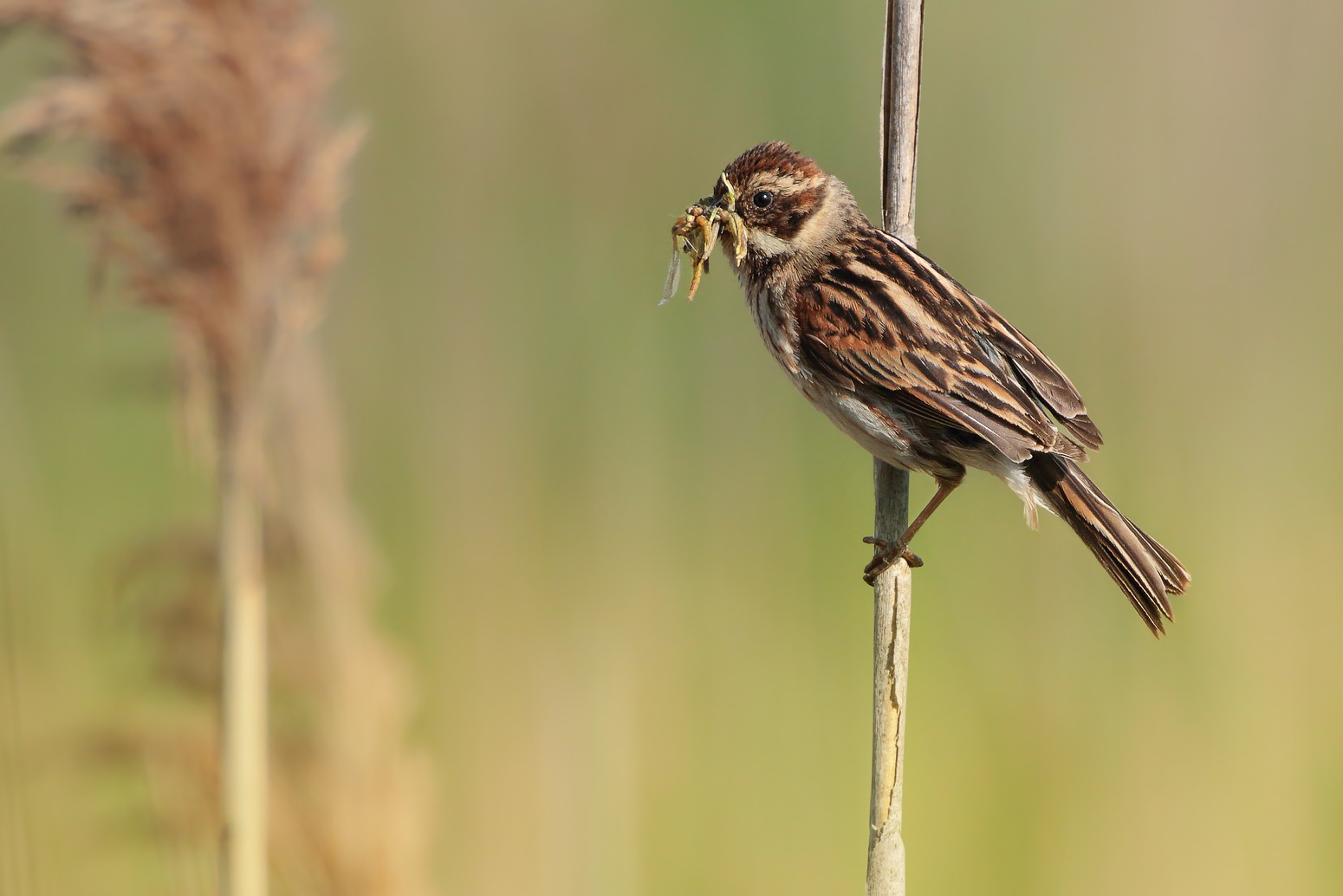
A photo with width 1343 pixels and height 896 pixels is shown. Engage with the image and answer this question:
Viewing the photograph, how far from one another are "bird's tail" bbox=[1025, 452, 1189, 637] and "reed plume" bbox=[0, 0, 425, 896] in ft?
4.71

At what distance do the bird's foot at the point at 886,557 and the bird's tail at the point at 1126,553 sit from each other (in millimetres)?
378

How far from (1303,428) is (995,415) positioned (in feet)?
5.91

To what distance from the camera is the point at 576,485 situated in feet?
13.1

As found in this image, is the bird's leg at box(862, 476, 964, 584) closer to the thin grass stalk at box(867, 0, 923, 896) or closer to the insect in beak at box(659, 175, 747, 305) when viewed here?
the thin grass stalk at box(867, 0, 923, 896)

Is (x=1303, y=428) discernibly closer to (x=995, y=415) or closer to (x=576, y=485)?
(x=995, y=415)

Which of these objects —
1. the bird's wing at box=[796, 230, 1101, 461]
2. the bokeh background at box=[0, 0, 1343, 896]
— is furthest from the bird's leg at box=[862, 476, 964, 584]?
the bokeh background at box=[0, 0, 1343, 896]

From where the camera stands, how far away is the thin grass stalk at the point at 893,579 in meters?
2.05

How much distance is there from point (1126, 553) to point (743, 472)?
1.60 metres

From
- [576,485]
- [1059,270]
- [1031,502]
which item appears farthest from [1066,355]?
[576,485]

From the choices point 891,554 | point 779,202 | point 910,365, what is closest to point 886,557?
point 891,554

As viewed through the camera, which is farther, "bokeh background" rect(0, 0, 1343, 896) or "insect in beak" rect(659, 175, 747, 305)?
"bokeh background" rect(0, 0, 1343, 896)

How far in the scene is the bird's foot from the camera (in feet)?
7.80

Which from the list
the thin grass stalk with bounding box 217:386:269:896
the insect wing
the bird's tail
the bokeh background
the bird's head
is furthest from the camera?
the bokeh background

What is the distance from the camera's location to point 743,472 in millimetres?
3951
